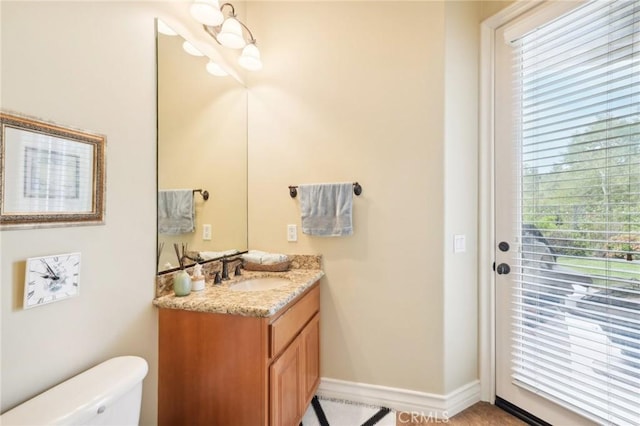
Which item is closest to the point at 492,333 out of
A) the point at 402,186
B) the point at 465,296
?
the point at 465,296

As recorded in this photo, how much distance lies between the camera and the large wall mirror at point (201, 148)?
1.44 meters

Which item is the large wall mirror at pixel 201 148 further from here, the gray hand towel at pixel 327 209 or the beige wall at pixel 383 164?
the gray hand towel at pixel 327 209

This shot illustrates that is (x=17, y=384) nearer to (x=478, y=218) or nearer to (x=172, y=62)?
(x=172, y=62)

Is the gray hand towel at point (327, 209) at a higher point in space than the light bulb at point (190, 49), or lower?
lower

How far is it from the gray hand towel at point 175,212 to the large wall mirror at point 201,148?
10mm

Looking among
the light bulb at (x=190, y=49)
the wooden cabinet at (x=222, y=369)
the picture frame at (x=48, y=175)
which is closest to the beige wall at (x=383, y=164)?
the light bulb at (x=190, y=49)

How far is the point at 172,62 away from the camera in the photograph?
1.48 metres

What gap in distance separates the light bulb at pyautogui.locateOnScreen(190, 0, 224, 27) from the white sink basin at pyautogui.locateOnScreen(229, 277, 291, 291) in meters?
1.51

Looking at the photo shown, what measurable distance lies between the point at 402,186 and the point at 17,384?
6.22 ft

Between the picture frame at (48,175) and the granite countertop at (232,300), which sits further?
the granite countertop at (232,300)

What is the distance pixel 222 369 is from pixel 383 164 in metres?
1.47

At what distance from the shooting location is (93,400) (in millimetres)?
873

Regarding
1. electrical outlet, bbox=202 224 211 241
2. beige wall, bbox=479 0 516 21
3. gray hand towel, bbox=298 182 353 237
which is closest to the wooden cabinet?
electrical outlet, bbox=202 224 211 241

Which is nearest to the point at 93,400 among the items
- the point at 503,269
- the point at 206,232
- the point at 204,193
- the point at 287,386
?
the point at 287,386
